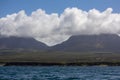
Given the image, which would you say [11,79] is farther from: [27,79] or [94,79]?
[94,79]

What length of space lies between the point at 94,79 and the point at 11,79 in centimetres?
2279

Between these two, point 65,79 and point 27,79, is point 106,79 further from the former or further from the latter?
point 27,79

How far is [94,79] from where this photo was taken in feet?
332

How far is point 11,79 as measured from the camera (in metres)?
103

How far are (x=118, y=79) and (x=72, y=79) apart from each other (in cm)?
1273

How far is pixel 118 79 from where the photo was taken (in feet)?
334

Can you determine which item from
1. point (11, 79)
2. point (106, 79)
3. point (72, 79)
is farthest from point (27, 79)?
point (106, 79)

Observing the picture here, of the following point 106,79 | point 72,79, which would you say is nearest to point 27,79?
point 72,79

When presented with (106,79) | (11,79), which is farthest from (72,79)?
(11,79)

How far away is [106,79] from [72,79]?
950 centimetres

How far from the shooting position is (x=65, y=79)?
103438mm

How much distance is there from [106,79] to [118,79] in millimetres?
Result: 3250

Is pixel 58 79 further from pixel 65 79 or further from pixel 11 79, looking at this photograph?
pixel 11 79

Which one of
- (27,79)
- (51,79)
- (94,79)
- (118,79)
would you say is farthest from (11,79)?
(118,79)
